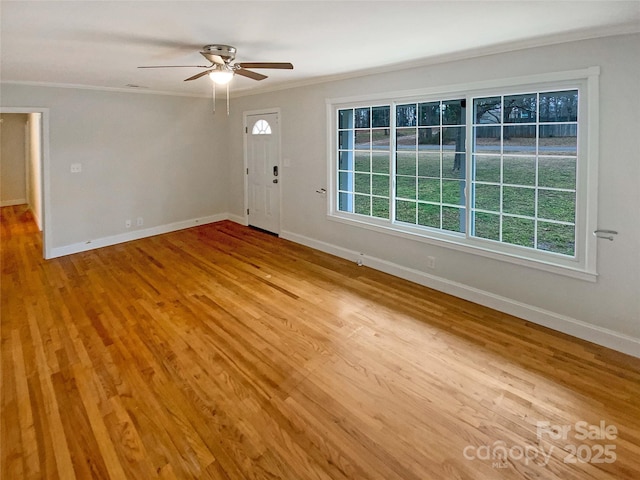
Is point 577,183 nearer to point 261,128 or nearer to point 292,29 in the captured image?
point 292,29

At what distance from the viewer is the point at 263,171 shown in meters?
6.40

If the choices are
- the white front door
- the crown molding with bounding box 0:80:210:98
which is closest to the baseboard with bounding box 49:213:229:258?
the white front door

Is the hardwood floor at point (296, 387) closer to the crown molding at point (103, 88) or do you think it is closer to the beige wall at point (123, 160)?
the beige wall at point (123, 160)

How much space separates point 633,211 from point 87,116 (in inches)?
255

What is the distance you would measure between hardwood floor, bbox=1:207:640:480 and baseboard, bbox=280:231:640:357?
→ 0.10m

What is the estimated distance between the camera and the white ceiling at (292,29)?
7.42 ft

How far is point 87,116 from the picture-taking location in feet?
17.7

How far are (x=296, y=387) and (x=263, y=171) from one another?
4.54 meters

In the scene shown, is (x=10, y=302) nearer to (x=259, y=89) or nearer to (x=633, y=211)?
(x=259, y=89)

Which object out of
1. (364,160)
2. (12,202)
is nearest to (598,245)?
(364,160)

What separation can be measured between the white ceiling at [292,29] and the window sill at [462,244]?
1779 millimetres

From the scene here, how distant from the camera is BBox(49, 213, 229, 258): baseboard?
215 inches

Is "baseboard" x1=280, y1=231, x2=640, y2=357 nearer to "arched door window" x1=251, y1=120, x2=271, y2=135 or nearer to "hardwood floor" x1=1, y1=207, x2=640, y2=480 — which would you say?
"hardwood floor" x1=1, y1=207, x2=640, y2=480

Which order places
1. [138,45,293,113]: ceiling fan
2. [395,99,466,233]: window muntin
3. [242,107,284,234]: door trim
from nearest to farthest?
1. [138,45,293,113]: ceiling fan
2. [395,99,466,233]: window muntin
3. [242,107,284,234]: door trim
